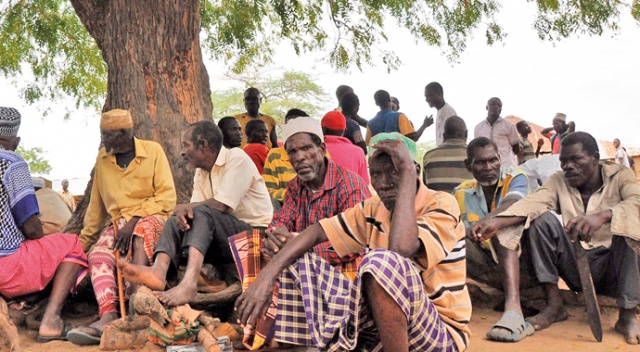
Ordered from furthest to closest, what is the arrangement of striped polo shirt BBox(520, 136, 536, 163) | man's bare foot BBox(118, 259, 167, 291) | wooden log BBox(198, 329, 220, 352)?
striped polo shirt BBox(520, 136, 536, 163), man's bare foot BBox(118, 259, 167, 291), wooden log BBox(198, 329, 220, 352)

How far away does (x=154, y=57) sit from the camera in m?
6.22

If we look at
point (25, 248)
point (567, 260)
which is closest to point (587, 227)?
point (567, 260)

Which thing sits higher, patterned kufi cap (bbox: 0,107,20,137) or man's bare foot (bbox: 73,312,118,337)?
patterned kufi cap (bbox: 0,107,20,137)

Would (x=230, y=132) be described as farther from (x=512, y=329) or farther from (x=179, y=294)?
(x=512, y=329)

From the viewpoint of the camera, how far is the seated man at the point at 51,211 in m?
6.28

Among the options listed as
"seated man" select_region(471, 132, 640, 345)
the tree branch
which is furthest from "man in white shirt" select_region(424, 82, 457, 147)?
the tree branch

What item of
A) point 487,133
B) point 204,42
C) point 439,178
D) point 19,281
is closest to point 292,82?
point 204,42

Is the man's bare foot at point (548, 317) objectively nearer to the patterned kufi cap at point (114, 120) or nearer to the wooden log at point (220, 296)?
the wooden log at point (220, 296)

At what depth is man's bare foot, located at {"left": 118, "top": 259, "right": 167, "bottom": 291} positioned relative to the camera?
4025 millimetres

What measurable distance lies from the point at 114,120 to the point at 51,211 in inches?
77.6

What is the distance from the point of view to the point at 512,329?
177 inches

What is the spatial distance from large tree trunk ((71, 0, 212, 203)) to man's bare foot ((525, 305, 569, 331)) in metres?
3.16

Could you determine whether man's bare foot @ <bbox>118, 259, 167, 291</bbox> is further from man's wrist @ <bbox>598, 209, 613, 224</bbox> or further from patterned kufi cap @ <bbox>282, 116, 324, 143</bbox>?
man's wrist @ <bbox>598, 209, 613, 224</bbox>

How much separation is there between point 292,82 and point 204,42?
62.8ft
